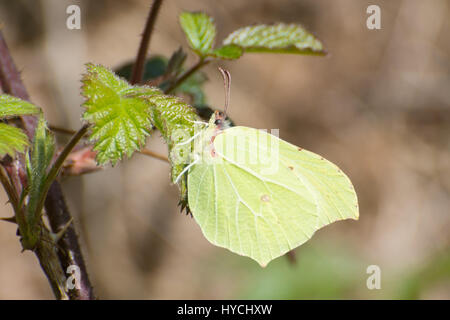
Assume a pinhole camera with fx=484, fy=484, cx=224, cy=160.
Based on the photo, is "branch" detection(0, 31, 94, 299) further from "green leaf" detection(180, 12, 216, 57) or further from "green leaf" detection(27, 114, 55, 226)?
"green leaf" detection(180, 12, 216, 57)

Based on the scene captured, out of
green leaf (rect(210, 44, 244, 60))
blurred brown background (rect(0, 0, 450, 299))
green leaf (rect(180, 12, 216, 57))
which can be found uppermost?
green leaf (rect(180, 12, 216, 57))

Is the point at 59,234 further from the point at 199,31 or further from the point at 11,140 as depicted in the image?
the point at 199,31

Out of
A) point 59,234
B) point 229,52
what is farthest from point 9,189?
point 229,52

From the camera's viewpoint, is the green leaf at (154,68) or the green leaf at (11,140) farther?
the green leaf at (154,68)

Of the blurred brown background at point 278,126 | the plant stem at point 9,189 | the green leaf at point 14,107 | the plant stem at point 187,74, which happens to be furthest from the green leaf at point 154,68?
the blurred brown background at point 278,126

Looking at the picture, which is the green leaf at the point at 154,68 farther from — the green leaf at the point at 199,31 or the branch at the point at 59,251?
the branch at the point at 59,251

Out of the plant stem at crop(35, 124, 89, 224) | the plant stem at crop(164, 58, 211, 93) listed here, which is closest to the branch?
the plant stem at crop(35, 124, 89, 224)

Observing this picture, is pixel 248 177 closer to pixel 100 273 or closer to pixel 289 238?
pixel 289 238
